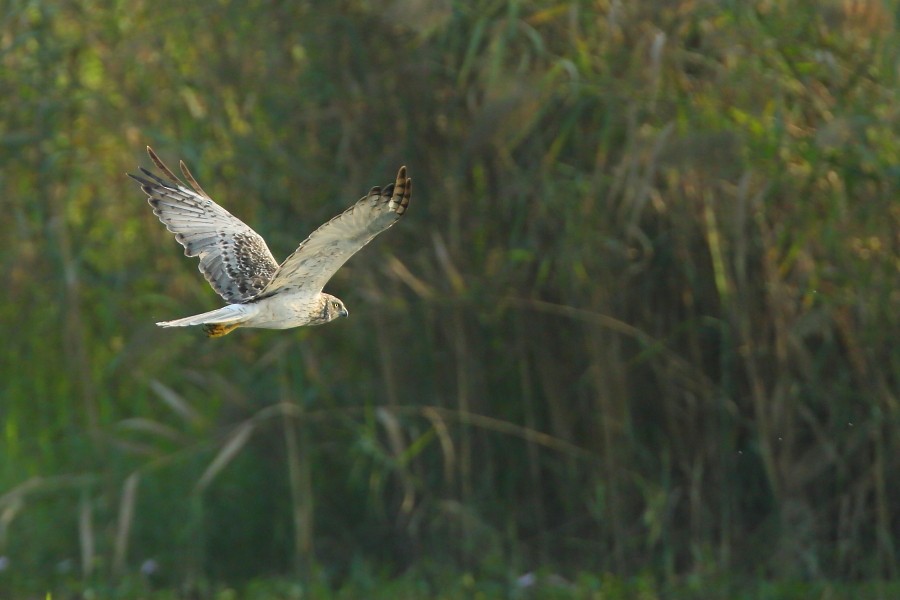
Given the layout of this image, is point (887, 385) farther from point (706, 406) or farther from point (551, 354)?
point (551, 354)

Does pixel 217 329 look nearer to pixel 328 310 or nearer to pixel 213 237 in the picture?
pixel 328 310

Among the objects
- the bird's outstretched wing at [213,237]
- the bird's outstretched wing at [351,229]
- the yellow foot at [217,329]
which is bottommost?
the yellow foot at [217,329]

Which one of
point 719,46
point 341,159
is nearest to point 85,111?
point 341,159

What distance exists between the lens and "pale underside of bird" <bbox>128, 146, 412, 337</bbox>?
266cm

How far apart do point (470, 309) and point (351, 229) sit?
1.67 m

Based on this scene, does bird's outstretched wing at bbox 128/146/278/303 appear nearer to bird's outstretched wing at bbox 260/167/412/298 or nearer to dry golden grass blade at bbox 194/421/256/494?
bird's outstretched wing at bbox 260/167/412/298

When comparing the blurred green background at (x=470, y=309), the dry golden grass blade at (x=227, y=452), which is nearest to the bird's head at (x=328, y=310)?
the blurred green background at (x=470, y=309)

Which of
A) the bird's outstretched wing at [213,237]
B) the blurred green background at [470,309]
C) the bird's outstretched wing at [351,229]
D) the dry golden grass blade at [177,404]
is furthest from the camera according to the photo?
the dry golden grass blade at [177,404]

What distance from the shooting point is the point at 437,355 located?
14.4ft

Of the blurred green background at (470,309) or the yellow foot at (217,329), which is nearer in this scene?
the yellow foot at (217,329)

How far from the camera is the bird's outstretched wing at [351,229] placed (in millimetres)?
2635

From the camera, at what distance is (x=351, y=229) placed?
266 centimetres

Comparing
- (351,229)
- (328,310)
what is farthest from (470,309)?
(351,229)

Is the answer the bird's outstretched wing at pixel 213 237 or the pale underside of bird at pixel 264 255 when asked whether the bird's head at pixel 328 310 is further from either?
the bird's outstretched wing at pixel 213 237
